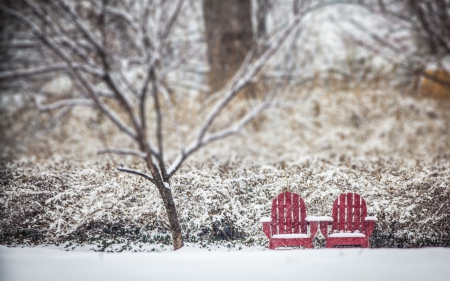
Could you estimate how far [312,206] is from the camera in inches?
127

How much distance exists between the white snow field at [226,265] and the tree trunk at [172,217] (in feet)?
0.28

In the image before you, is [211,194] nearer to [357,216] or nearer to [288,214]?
[288,214]

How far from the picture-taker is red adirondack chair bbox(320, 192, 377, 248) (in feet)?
9.96

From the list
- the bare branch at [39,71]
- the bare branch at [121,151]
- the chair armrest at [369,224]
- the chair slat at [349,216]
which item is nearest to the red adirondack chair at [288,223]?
the chair slat at [349,216]

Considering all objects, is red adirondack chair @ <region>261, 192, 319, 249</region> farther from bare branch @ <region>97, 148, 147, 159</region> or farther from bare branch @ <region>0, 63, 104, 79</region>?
bare branch @ <region>0, 63, 104, 79</region>

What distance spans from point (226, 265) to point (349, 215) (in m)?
1.18

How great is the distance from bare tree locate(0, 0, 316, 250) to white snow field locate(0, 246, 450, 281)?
1.09 ft

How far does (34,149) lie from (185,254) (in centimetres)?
201

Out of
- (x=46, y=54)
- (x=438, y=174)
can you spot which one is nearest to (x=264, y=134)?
(x=438, y=174)

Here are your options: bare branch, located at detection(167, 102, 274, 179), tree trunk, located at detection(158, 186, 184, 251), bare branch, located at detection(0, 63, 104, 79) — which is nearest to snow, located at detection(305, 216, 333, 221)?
bare branch, located at detection(167, 102, 274, 179)

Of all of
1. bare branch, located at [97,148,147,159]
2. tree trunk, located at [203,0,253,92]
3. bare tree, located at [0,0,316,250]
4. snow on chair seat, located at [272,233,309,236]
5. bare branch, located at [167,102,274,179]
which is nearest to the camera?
bare branch, located at [97,148,147,159]

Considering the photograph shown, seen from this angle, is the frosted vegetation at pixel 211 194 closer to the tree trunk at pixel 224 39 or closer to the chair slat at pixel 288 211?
the chair slat at pixel 288 211

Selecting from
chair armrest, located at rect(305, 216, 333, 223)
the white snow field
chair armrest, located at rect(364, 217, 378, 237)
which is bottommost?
the white snow field

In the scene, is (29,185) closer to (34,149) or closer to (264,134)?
(34,149)
